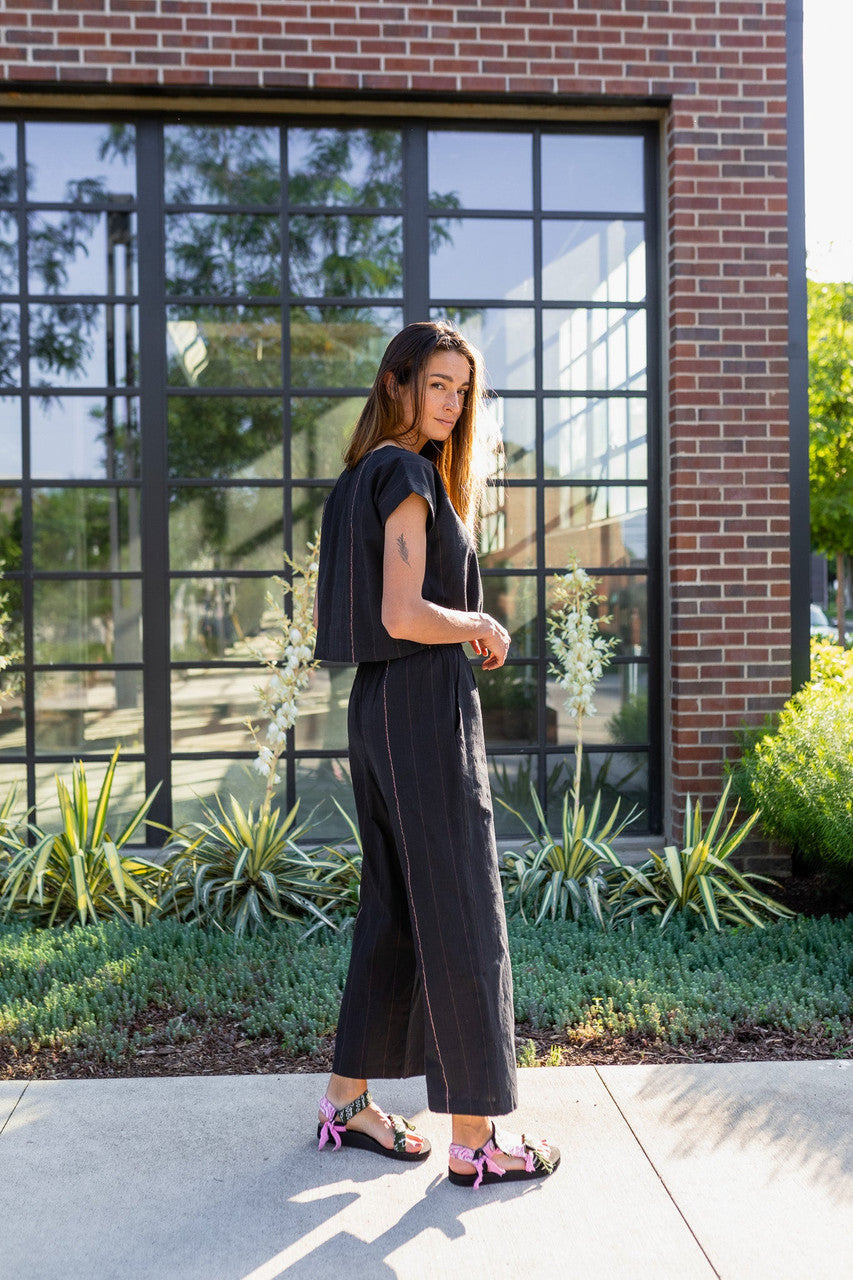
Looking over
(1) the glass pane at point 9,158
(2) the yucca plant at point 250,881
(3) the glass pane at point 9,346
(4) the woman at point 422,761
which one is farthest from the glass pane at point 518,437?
(4) the woman at point 422,761

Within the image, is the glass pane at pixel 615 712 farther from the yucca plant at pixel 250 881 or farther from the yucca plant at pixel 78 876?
the yucca plant at pixel 78 876

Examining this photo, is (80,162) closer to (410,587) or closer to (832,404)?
(410,587)

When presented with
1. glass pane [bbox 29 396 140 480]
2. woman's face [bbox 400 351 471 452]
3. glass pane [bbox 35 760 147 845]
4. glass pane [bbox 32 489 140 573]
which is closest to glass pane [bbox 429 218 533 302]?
glass pane [bbox 29 396 140 480]

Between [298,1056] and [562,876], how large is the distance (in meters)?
1.60

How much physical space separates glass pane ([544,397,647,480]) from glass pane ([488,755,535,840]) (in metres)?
1.42

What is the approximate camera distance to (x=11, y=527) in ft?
16.9

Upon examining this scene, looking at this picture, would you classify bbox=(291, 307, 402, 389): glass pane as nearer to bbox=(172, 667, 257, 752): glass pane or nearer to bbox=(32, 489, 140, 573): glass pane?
bbox=(32, 489, 140, 573): glass pane

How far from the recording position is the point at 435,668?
250 cm

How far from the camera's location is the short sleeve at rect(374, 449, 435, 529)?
2.38 meters

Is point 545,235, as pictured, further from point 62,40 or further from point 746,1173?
point 746,1173

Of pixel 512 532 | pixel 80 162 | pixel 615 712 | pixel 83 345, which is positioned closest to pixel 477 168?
pixel 512 532

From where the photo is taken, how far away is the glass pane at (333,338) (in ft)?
17.0

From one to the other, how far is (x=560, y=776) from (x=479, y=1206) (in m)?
3.03

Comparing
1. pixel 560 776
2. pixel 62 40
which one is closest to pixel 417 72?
pixel 62 40
